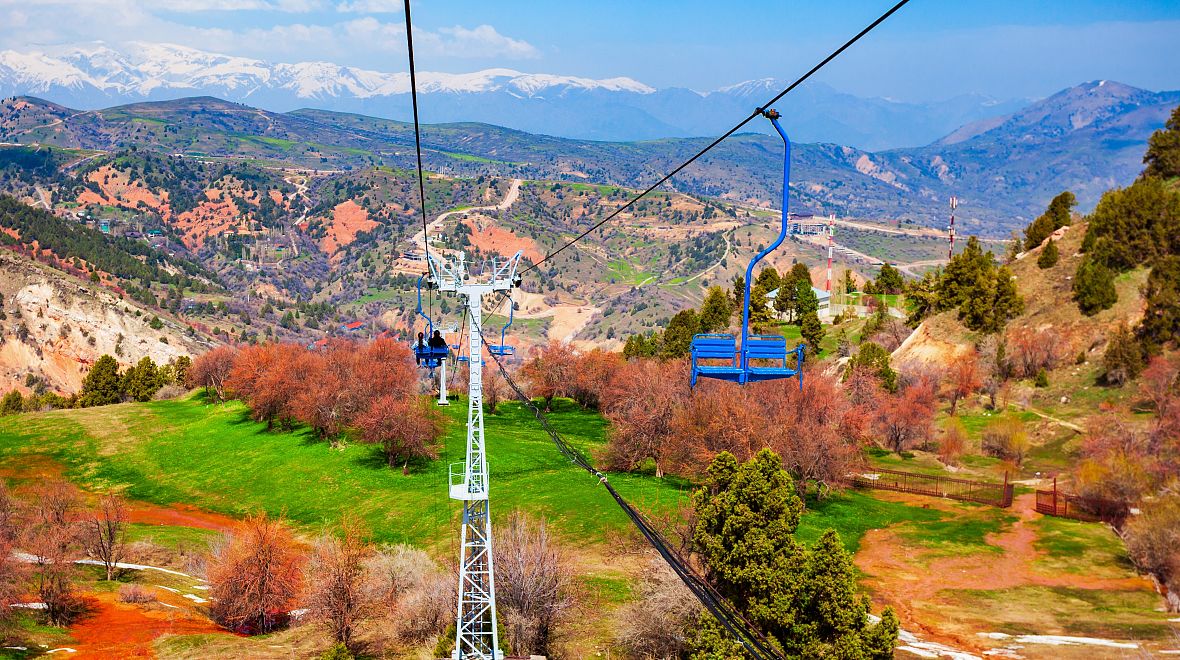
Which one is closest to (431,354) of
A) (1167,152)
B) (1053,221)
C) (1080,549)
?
(1080,549)

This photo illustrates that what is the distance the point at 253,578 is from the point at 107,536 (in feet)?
50.5

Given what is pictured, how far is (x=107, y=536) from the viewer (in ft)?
173

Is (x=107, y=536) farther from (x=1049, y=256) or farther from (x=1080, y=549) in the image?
(x=1049, y=256)

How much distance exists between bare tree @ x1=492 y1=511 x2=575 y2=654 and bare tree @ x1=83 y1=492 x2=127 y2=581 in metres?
A: 26.5

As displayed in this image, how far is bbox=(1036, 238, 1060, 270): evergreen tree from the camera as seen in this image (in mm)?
96125

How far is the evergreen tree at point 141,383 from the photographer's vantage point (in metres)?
112

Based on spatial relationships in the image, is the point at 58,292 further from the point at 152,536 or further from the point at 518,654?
the point at 518,654

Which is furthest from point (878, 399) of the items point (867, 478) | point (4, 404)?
point (4, 404)

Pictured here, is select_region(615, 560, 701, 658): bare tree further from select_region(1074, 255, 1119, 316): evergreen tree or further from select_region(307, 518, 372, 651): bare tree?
select_region(1074, 255, 1119, 316): evergreen tree

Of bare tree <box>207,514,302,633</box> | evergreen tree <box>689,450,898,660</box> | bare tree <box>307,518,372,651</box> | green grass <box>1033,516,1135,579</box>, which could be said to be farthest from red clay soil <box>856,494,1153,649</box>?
bare tree <box>207,514,302,633</box>

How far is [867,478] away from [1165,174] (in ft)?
205

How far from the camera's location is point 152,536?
2354 inches

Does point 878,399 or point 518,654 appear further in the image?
point 878,399

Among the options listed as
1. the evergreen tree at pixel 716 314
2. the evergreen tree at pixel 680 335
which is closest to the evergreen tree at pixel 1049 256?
the evergreen tree at pixel 716 314
